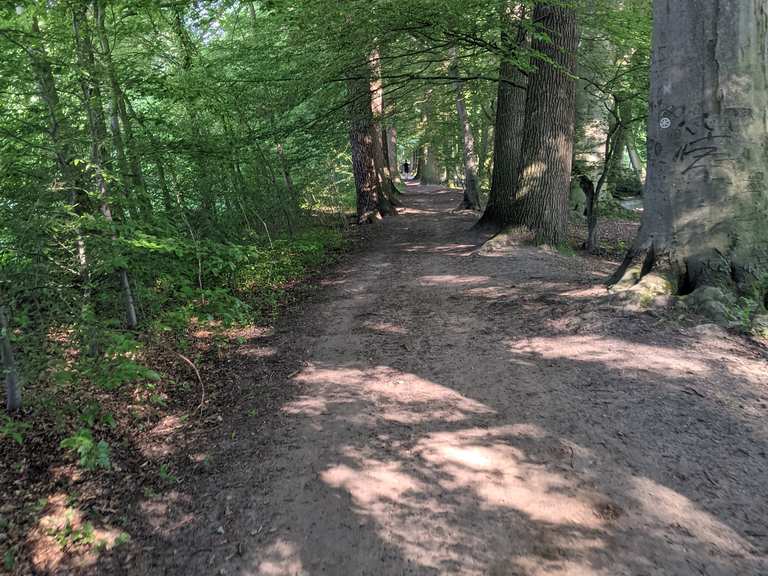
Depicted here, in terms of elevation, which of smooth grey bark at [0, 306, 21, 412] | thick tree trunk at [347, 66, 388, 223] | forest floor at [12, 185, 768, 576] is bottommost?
forest floor at [12, 185, 768, 576]

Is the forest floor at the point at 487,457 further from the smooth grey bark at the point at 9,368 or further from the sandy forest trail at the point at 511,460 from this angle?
the smooth grey bark at the point at 9,368

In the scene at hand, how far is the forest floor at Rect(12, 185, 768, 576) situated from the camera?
2645 millimetres

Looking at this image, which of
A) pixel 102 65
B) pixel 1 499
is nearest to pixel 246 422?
pixel 1 499

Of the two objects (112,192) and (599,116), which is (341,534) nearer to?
(112,192)

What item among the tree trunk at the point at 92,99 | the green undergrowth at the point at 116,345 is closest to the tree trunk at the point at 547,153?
the green undergrowth at the point at 116,345

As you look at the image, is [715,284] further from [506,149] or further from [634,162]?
[634,162]

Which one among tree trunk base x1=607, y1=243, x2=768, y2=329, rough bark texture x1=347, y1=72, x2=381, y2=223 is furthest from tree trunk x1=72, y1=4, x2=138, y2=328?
rough bark texture x1=347, y1=72, x2=381, y2=223

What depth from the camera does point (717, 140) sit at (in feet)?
16.9

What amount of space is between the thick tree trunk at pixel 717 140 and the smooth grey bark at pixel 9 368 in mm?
5998

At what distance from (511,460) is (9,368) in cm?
363

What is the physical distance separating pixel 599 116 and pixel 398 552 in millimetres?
14375

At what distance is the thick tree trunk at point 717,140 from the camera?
5031mm

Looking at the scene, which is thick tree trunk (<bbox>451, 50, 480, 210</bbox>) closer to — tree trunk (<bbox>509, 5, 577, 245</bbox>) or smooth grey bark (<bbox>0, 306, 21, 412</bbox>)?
tree trunk (<bbox>509, 5, 577, 245</bbox>)

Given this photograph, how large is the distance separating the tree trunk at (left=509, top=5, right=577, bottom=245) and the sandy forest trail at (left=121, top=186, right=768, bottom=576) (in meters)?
4.08
